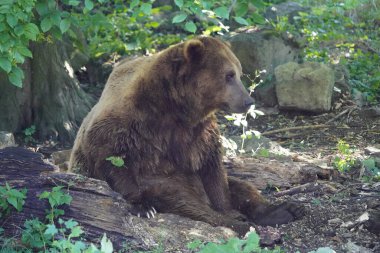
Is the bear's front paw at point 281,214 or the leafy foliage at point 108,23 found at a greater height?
the leafy foliage at point 108,23

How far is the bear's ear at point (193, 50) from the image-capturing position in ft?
20.9

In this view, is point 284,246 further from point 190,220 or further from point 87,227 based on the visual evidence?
point 87,227

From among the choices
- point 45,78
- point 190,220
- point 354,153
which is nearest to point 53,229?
point 190,220

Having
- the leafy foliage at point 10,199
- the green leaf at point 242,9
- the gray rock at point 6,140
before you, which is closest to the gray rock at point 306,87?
the gray rock at point 6,140

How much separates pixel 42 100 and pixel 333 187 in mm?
4671

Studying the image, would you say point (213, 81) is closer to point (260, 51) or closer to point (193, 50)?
point (193, 50)

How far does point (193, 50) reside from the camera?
21.0ft

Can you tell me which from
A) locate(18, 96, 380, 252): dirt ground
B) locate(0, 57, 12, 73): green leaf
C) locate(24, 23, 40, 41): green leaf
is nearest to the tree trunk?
locate(18, 96, 380, 252): dirt ground

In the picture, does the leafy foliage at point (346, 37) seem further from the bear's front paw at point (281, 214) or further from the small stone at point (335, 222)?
the small stone at point (335, 222)

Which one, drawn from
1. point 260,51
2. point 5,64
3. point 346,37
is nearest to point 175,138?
point 5,64

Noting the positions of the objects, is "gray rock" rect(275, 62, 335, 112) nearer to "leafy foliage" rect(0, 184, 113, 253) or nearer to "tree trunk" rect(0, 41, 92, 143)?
"tree trunk" rect(0, 41, 92, 143)

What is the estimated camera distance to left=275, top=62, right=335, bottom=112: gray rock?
34.5 ft

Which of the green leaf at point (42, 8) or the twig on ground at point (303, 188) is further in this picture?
the twig on ground at point (303, 188)

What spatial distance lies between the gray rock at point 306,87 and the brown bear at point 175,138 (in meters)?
3.99
